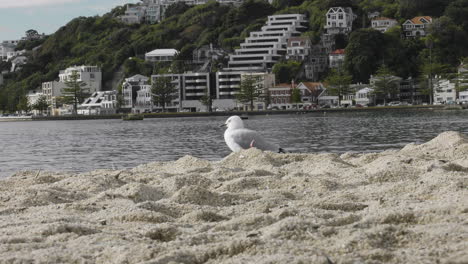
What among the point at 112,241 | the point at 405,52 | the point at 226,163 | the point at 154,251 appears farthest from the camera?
the point at 405,52

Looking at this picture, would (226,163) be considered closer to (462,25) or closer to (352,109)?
(352,109)

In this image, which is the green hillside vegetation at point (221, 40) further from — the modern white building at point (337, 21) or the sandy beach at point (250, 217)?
the sandy beach at point (250, 217)

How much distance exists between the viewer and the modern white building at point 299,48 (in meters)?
140

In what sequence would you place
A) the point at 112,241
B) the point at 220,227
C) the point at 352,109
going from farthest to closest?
the point at 352,109 → the point at 220,227 → the point at 112,241

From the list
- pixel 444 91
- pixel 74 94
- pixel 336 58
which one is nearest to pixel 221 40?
pixel 336 58

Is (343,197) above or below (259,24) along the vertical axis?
below

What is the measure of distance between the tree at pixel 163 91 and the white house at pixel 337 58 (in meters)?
27.2

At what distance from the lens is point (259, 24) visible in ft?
525

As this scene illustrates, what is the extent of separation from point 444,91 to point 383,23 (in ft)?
98.1

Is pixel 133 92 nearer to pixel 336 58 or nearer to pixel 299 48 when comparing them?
pixel 299 48

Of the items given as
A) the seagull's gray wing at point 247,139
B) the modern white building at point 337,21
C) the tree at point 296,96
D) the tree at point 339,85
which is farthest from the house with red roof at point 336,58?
the seagull's gray wing at point 247,139

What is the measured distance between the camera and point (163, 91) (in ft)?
426

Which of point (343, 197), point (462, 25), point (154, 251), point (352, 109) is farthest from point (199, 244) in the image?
point (462, 25)

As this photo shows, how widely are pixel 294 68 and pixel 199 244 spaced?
432 feet
